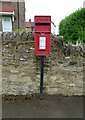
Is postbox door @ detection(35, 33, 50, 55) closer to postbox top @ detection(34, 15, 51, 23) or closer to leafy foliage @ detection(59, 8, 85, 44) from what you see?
postbox top @ detection(34, 15, 51, 23)

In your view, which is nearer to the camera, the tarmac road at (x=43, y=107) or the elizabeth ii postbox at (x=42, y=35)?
the tarmac road at (x=43, y=107)

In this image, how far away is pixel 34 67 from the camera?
19.8ft

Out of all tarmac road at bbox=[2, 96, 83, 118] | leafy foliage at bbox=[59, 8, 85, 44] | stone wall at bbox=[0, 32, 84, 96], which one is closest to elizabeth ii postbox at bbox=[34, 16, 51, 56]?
stone wall at bbox=[0, 32, 84, 96]

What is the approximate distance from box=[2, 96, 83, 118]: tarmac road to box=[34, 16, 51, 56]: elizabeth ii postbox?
1038 millimetres

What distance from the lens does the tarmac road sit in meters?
5.14

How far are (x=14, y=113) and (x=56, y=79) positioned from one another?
1341 mm

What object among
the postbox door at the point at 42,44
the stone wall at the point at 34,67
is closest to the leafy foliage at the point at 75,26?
the stone wall at the point at 34,67

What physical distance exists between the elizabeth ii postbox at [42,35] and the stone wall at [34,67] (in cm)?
38

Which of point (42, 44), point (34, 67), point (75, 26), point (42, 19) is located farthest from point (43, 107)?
point (75, 26)

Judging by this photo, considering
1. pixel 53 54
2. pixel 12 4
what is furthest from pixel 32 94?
pixel 12 4

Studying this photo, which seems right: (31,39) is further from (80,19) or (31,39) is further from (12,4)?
(12,4)

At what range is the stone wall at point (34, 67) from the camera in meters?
5.99

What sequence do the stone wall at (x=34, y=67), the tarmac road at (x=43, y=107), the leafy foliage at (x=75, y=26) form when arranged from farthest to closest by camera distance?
the leafy foliage at (x=75, y=26), the stone wall at (x=34, y=67), the tarmac road at (x=43, y=107)

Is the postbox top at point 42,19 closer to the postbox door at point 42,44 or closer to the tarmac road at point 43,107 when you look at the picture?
the postbox door at point 42,44
